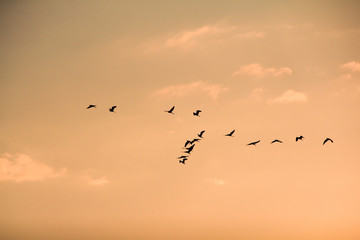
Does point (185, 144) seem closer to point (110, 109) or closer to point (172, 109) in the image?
point (172, 109)

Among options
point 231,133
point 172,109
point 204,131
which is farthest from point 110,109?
point 231,133

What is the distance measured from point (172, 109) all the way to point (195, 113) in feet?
18.3

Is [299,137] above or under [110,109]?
under

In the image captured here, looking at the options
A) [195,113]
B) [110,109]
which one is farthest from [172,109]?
[110,109]

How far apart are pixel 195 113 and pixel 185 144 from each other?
25.3 ft

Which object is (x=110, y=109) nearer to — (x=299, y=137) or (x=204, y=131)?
(x=204, y=131)

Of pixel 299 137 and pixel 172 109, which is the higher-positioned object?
pixel 172 109

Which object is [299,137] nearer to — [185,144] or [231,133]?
[231,133]

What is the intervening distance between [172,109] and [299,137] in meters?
30.0

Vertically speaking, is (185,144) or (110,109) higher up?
(110,109)

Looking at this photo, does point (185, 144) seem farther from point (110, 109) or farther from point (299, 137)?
point (299, 137)

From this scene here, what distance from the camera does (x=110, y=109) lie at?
331 ft

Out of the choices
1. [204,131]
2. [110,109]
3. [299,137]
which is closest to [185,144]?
[204,131]

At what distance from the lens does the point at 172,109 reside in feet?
333
